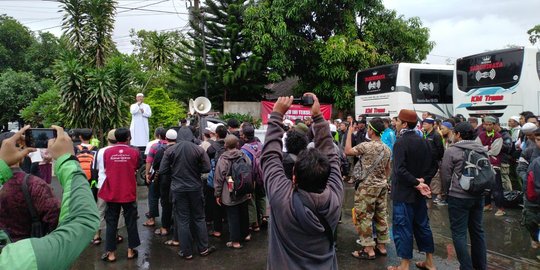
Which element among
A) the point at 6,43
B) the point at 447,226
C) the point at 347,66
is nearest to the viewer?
the point at 447,226

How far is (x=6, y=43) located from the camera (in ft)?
124

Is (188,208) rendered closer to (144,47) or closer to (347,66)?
(347,66)

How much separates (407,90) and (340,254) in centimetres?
909

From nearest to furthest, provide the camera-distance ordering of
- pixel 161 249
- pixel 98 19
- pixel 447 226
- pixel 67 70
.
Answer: pixel 161 249 < pixel 447 226 < pixel 67 70 < pixel 98 19

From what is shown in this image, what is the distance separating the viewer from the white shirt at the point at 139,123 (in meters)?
9.49

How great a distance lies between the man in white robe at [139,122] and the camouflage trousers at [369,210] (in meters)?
6.30

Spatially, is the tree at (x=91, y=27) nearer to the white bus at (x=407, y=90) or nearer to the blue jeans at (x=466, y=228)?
the white bus at (x=407, y=90)

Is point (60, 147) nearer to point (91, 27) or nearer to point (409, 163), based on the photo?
point (409, 163)

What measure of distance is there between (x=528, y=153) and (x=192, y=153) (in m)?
4.84

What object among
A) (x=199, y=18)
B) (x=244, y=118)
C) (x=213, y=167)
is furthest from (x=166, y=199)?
(x=199, y=18)

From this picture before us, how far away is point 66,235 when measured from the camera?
138cm

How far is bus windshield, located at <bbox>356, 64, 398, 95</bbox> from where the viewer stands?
13.2m

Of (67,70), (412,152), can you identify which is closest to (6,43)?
(67,70)

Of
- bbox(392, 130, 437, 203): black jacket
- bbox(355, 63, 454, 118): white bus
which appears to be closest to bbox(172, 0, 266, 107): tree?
bbox(355, 63, 454, 118): white bus
